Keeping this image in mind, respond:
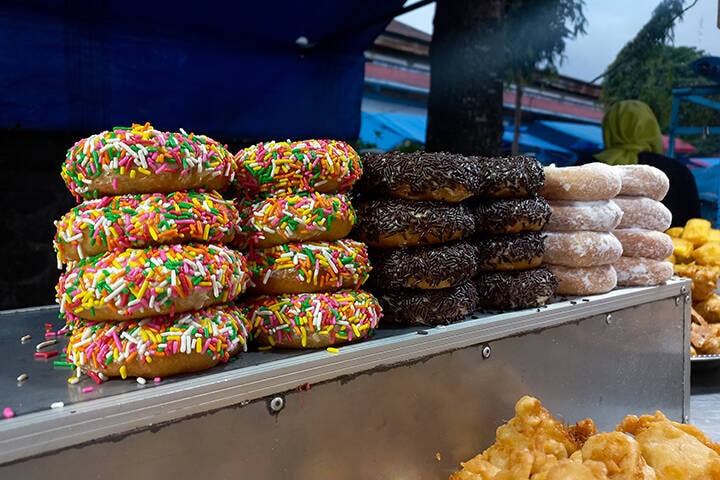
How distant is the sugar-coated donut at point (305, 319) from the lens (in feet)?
4.79

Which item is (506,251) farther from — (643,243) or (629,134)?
(629,134)

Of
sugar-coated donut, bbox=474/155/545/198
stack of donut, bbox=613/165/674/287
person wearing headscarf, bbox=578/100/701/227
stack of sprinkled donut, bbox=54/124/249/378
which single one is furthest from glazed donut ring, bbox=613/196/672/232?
person wearing headscarf, bbox=578/100/701/227

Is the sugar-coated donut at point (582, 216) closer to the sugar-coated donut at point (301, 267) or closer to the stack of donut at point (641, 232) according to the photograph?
the stack of donut at point (641, 232)

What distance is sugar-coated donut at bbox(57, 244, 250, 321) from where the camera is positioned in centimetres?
119

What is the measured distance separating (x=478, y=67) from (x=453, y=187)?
2915 millimetres

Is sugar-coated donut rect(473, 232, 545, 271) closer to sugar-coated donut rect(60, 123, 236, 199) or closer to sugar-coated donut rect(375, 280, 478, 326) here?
sugar-coated donut rect(375, 280, 478, 326)

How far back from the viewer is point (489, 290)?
77.1 inches

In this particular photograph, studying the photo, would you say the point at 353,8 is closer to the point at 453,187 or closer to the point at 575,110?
the point at 453,187

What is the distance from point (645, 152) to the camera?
183 inches

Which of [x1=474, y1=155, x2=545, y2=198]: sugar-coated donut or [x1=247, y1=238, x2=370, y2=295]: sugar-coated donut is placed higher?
[x1=474, y1=155, x2=545, y2=198]: sugar-coated donut

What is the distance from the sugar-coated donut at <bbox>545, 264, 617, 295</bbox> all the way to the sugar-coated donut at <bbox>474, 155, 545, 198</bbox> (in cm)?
40

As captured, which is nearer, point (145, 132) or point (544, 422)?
point (145, 132)

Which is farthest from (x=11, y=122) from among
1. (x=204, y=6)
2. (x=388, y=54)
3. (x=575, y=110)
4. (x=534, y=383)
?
(x=575, y=110)

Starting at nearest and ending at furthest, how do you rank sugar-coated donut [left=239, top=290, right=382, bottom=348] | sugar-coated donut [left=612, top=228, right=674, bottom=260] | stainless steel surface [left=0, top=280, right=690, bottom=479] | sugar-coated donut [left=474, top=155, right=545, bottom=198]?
stainless steel surface [left=0, top=280, right=690, bottom=479]
sugar-coated donut [left=239, top=290, right=382, bottom=348]
sugar-coated donut [left=474, top=155, right=545, bottom=198]
sugar-coated donut [left=612, top=228, right=674, bottom=260]
